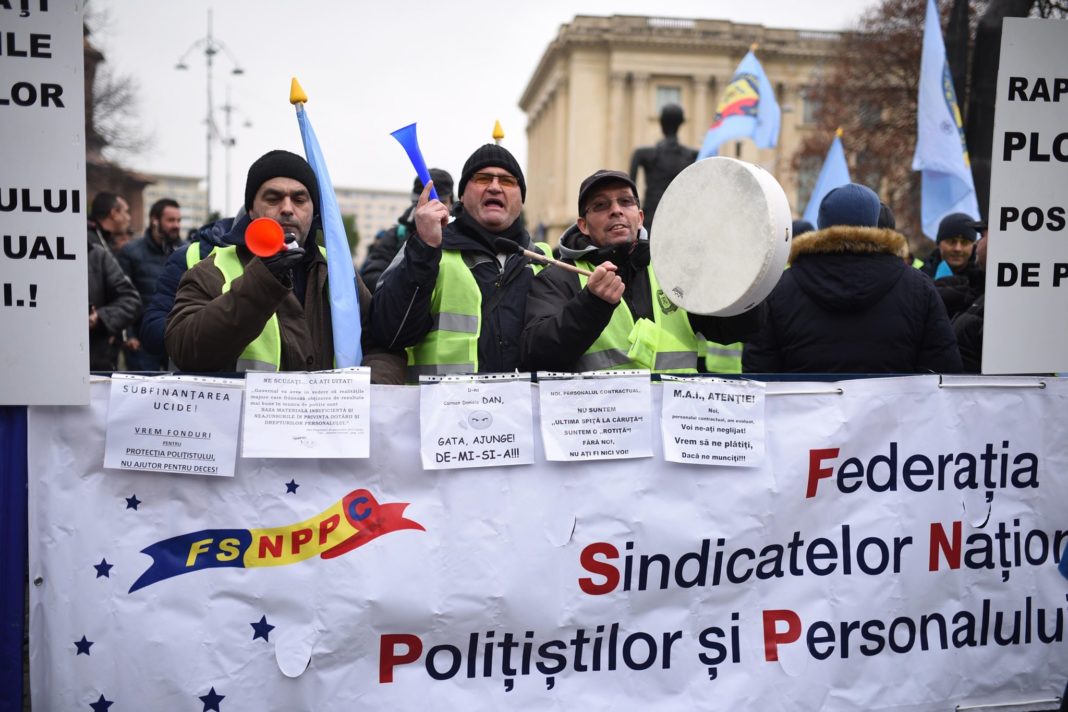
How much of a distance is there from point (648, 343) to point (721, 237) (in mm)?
635

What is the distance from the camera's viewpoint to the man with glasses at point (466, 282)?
3422 mm

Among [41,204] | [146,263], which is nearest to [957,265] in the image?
[41,204]

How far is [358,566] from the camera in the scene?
116 inches

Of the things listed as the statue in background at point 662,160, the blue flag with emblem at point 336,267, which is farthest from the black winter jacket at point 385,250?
the statue in background at point 662,160

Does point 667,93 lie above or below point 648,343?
above

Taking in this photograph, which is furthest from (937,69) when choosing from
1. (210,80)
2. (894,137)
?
(894,137)

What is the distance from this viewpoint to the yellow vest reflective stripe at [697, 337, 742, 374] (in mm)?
5465

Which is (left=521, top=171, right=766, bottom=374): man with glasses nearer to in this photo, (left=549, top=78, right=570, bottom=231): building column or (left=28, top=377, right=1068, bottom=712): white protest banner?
(left=28, top=377, right=1068, bottom=712): white protest banner

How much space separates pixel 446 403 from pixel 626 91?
62780 mm

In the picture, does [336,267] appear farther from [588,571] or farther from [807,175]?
[807,175]

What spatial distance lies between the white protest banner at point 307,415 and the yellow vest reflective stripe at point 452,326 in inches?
25.9

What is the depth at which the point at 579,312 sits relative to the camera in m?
3.30

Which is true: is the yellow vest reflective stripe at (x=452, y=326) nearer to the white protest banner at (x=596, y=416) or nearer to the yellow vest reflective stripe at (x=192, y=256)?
the white protest banner at (x=596, y=416)

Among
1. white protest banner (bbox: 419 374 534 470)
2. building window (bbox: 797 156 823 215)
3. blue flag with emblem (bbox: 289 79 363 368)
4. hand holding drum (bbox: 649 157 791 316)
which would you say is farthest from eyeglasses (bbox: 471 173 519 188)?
building window (bbox: 797 156 823 215)
